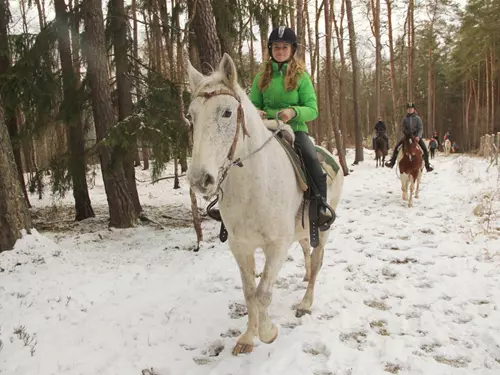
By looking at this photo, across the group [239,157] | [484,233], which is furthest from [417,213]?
[239,157]

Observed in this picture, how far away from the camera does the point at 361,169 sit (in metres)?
18.4

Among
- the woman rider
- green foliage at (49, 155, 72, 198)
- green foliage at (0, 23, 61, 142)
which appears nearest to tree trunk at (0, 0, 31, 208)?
green foliage at (0, 23, 61, 142)

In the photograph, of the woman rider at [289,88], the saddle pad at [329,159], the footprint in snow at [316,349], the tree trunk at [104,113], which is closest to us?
the footprint in snow at [316,349]

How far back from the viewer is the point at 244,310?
14.1 feet

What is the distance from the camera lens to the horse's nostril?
2.15 metres

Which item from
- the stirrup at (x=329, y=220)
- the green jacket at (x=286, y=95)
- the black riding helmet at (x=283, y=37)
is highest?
the black riding helmet at (x=283, y=37)

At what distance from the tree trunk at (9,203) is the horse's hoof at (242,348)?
4.54 metres

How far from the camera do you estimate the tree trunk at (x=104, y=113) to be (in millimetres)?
8258

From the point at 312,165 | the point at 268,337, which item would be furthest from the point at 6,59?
the point at 268,337

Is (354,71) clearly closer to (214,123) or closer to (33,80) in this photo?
(33,80)

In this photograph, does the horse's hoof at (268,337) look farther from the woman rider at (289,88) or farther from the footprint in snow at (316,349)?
the woman rider at (289,88)

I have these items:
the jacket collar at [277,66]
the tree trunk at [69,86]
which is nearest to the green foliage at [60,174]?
the tree trunk at [69,86]

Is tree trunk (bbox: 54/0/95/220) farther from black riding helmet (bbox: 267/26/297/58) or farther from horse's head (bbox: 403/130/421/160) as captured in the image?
horse's head (bbox: 403/130/421/160)

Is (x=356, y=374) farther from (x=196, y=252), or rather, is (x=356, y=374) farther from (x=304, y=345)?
(x=196, y=252)
